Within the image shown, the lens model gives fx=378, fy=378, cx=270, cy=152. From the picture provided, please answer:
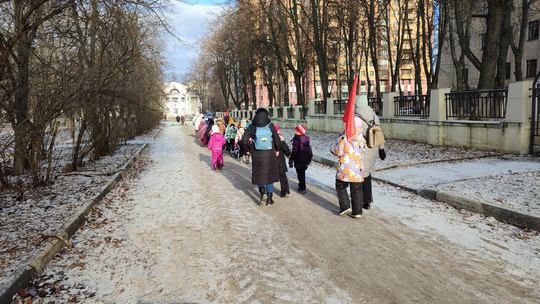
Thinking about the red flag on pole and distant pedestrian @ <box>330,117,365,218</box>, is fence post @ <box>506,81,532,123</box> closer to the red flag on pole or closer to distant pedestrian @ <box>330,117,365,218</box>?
distant pedestrian @ <box>330,117,365,218</box>

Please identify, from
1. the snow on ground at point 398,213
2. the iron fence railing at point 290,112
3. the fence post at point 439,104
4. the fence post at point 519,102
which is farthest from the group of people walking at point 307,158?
the iron fence railing at point 290,112

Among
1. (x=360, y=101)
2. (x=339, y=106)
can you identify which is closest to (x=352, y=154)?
(x=360, y=101)

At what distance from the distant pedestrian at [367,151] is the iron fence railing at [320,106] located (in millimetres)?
19489

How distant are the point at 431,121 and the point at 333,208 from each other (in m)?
9.47

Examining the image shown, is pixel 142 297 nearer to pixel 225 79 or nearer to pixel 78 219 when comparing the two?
pixel 78 219

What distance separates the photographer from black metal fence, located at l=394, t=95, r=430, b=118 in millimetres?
15586

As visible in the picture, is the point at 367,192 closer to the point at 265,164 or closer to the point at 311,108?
the point at 265,164

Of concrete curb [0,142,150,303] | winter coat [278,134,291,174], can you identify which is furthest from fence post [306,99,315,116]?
concrete curb [0,142,150,303]

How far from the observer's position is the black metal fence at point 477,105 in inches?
472

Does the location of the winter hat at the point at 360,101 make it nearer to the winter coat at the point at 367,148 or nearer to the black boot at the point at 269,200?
the winter coat at the point at 367,148

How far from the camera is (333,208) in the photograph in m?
6.60

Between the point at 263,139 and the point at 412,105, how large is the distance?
11657 mm

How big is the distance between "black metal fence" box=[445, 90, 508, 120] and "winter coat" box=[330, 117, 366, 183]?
8374 mm

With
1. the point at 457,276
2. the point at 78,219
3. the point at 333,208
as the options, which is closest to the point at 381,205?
the point at 333,208
